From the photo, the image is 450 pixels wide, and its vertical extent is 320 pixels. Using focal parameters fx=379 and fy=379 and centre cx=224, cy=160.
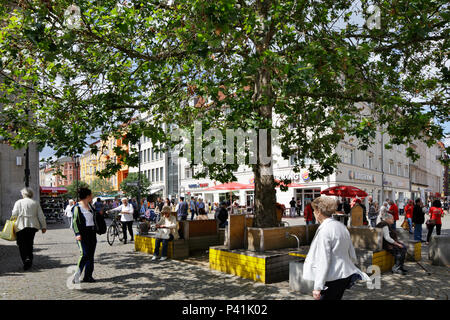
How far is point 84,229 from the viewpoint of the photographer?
7.21 meters

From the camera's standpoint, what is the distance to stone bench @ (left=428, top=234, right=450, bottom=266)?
31.3ft

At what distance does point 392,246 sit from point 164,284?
204 inches

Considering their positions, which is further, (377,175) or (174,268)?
(377,175)

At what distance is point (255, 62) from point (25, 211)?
590 cm

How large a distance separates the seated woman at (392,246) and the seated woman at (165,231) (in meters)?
5.35

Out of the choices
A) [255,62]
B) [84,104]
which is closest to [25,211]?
[84,104]

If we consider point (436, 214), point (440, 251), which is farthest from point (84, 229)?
point (436, 214)

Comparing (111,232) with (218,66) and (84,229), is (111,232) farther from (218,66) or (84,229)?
(218,66)

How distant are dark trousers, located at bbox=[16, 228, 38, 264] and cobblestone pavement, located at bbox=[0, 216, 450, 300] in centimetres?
37

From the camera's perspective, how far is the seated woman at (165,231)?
10211 millimetres

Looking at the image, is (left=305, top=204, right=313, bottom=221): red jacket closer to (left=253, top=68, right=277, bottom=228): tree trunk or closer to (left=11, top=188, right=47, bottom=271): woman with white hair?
(left=253, top=68, right=277, bottom=228): tree trunk

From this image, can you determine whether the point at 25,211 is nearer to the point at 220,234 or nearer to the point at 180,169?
the point at 220,234

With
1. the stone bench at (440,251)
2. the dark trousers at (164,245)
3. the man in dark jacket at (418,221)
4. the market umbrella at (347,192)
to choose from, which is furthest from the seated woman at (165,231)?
the market umbrella at (347,192)
